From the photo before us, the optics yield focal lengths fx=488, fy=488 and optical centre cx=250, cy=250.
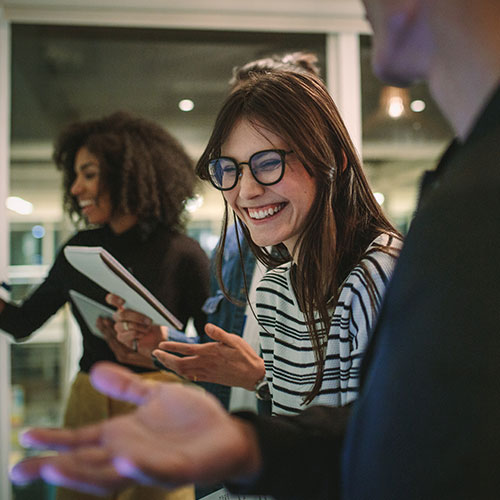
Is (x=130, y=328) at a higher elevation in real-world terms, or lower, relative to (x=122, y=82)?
lower

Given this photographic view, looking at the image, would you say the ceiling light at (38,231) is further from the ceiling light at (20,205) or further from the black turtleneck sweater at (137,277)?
the black turtleneck sweater at (137,277)

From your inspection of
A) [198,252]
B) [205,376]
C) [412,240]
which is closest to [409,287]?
[412,240]

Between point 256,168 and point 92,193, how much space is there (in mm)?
1115

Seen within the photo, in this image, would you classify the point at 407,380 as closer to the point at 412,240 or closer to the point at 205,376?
the point at 412,240

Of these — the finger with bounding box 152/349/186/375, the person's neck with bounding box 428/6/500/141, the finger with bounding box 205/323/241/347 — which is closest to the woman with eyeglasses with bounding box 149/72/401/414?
the finger with bounding box 205/323/241/347

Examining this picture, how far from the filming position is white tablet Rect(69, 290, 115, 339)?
1.62 meters

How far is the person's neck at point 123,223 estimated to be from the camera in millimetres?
1904

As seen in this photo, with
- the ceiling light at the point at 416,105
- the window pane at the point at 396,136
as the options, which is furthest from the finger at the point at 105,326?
the ceiling light at the point at 416,105

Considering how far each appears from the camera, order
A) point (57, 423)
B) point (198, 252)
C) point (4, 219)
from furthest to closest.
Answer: point (57, 423), point (4, 219), point (198, 252)

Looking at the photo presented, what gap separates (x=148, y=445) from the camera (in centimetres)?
39

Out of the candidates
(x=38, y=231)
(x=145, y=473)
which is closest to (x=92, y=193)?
(x=38, y=231)

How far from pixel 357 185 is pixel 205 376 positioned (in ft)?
1.90

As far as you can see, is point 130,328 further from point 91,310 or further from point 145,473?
point 145,473

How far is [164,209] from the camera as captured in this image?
1.96 meters
